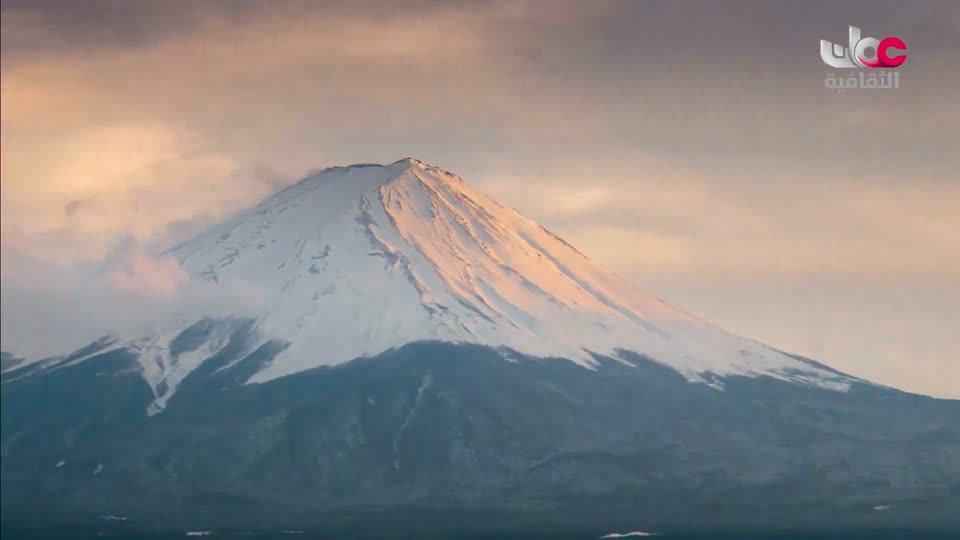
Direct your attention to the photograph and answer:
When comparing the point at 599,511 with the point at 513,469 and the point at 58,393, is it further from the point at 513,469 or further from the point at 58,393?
the point at 58,393

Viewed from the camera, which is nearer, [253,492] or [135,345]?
[253,492]

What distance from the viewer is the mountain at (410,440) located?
17388cm

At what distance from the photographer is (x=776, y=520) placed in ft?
575

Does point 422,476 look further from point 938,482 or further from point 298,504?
point 938,482

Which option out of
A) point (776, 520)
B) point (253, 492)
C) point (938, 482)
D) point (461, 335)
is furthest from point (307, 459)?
point (938, 482)

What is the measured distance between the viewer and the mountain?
174 metres

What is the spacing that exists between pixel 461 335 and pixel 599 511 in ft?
89.3

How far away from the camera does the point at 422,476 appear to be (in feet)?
593

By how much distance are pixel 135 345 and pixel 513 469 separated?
36.4 meters

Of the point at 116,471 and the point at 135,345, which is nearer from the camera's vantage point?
the point at 116,471

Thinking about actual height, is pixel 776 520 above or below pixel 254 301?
below

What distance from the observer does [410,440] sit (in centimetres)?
18438

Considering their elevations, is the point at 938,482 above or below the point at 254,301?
below

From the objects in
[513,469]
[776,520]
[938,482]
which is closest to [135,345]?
[513,469]
